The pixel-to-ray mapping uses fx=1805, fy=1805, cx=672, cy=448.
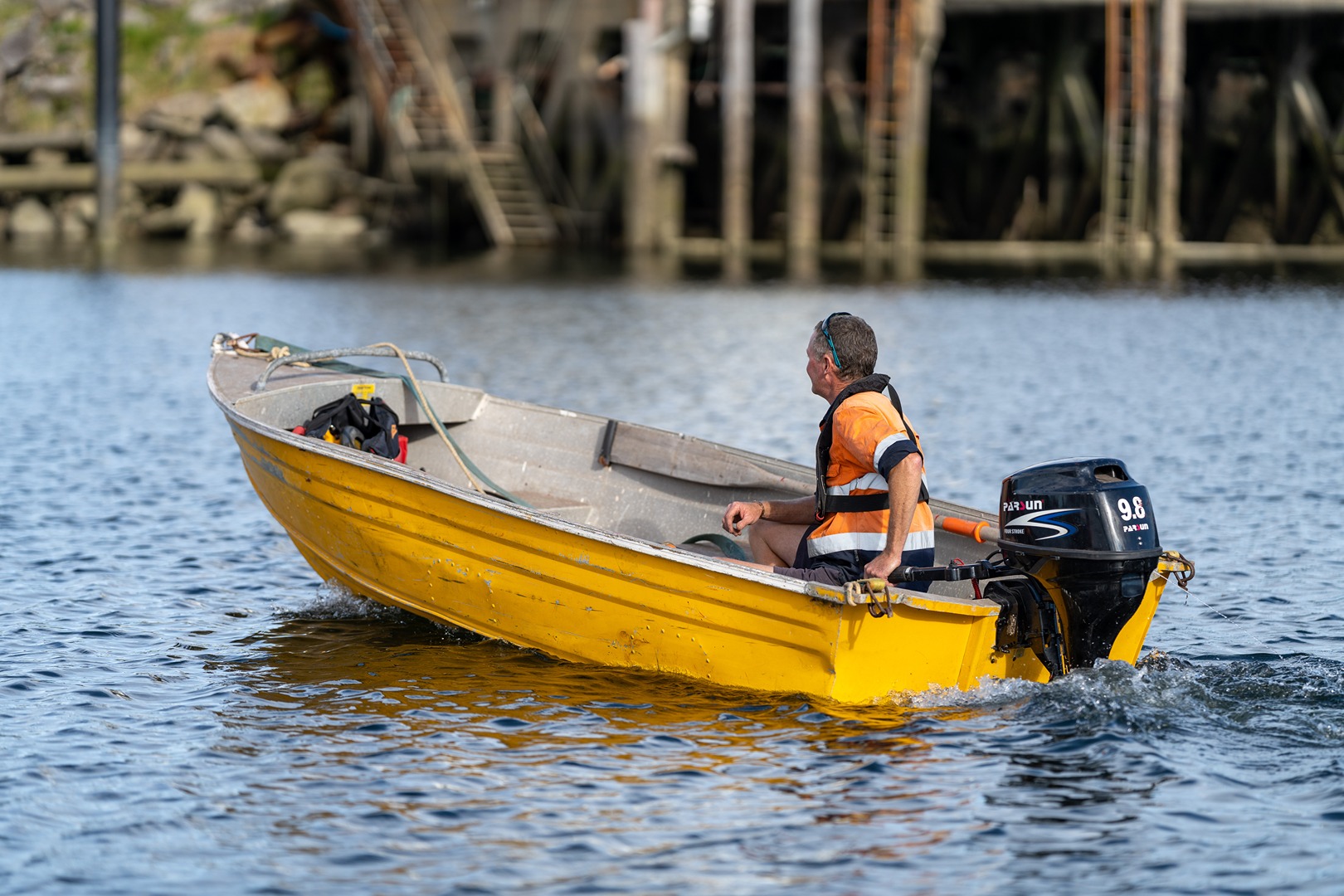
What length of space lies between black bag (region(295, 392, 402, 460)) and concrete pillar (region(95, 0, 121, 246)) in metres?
25.7

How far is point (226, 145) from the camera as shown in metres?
41.1

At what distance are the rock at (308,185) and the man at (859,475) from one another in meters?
34.6

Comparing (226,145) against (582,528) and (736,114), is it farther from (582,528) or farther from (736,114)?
(582,528)

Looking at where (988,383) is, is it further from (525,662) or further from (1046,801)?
(1046,801)

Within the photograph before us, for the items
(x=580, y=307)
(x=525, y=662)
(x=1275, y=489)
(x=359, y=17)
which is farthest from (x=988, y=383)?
(x=359, y=17)

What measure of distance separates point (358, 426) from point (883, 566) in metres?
3.64

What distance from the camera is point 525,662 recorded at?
8.67 meters

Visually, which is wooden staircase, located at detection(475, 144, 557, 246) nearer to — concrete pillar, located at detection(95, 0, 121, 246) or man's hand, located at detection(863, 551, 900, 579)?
concrete pillar, located at detection(95, 0, 121, 246)

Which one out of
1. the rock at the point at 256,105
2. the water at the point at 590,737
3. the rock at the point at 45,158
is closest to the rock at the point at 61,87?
the rock at the point at 45,158

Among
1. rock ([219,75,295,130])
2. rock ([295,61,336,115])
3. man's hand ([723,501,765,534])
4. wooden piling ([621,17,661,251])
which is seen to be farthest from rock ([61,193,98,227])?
man's hand ([723,501,765,534])

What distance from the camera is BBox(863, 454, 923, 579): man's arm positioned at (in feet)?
24.0

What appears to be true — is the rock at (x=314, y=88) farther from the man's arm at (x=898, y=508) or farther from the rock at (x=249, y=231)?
the man's arm at (x=898, y=508)

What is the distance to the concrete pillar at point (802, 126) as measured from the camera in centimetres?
3048

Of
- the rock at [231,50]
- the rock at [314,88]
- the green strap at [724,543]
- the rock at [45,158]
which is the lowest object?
the green strap at [724,543]
